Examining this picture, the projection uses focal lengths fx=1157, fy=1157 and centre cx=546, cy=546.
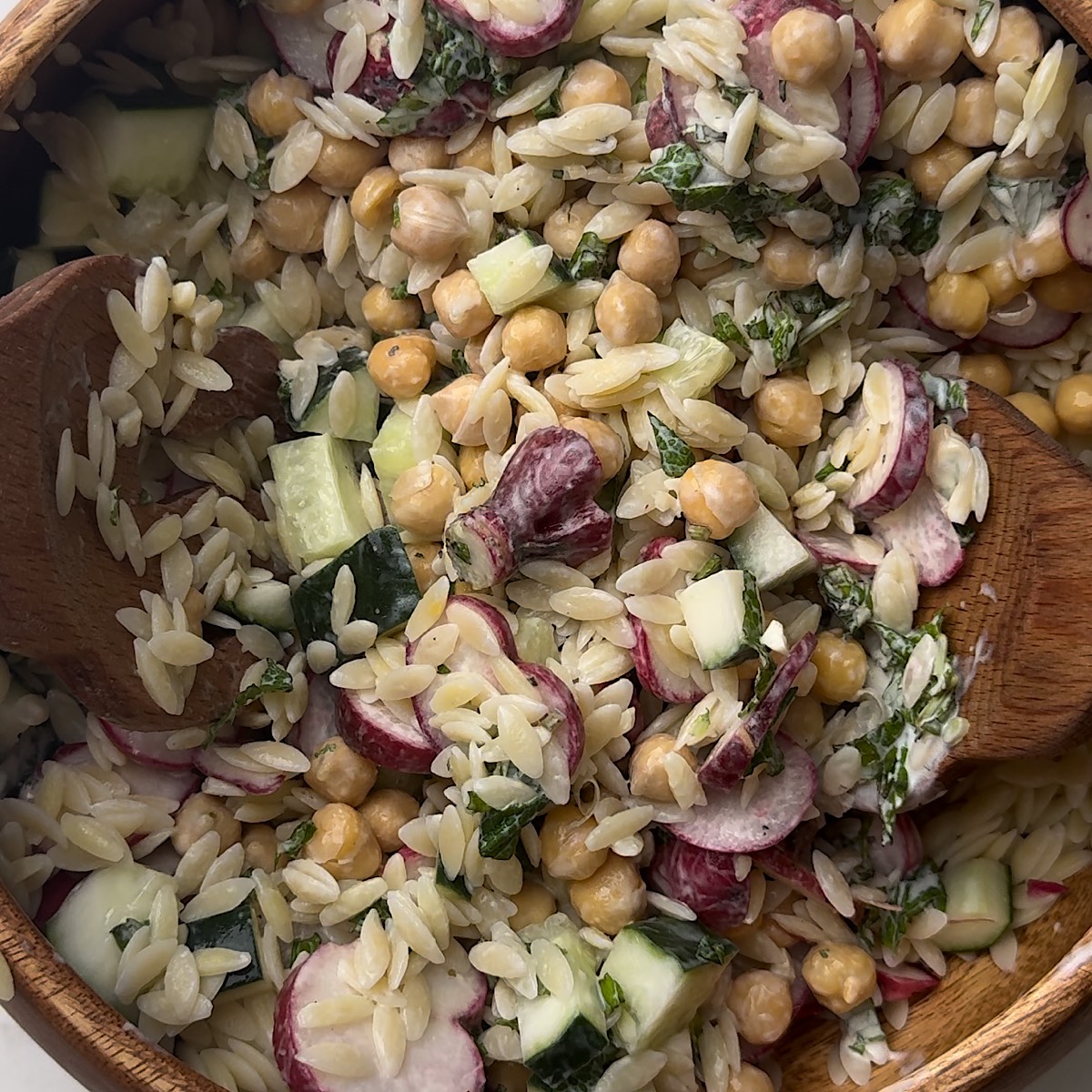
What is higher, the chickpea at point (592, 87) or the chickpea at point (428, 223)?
the chickpea at point (592, 87)

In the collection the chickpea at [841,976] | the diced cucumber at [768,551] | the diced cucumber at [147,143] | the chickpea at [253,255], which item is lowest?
the chickpea at [841,976]

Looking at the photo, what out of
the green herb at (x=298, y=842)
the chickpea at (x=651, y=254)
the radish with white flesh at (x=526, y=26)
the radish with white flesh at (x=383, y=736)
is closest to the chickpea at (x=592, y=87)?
the radish with white flesh at (x=526, y=26)

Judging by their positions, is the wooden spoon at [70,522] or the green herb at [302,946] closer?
the wooden spoon at [70,522]

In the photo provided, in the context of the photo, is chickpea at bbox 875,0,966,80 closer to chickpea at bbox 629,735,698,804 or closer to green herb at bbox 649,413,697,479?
green herb at bbox 649,413,697,479

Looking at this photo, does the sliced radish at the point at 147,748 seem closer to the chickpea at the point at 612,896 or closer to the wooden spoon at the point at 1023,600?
the chickpea at the point at 612,896

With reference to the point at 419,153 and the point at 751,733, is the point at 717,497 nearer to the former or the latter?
the point at 751,733

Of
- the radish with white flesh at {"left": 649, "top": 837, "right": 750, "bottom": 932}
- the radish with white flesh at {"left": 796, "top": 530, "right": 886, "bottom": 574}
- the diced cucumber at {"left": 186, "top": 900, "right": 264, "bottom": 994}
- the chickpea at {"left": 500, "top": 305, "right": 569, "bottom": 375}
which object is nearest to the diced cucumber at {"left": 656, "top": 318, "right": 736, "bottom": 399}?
the chickpea at {"left": 500, "top": 305, "right": 569, "bottom": 375}

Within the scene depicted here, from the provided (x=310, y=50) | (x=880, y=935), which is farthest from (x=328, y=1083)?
(x=310, y=50)

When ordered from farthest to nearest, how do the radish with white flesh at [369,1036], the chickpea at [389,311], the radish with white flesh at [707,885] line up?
the chickpea at [389,311] < the radish with white flesh at [707,885] < the radish with white flesh at [369,1036]
